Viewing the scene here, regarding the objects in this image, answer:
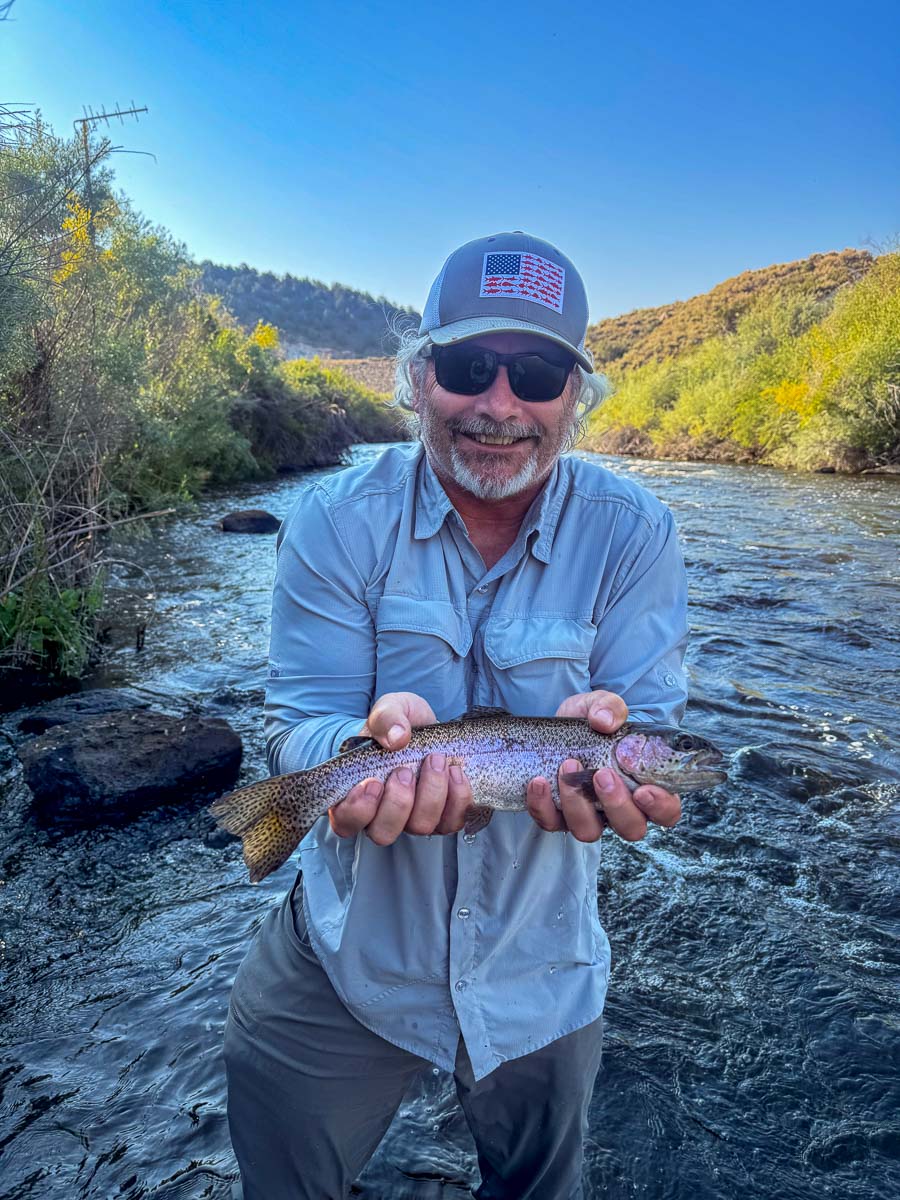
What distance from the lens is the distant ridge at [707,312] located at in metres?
84.5

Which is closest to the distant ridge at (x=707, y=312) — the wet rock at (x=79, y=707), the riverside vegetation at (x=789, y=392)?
the riverside vegetation at (x=789, y=392)

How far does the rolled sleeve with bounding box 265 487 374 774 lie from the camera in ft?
8.09

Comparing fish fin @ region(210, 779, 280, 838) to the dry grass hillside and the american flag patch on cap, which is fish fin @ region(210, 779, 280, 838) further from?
the dry grass hillside

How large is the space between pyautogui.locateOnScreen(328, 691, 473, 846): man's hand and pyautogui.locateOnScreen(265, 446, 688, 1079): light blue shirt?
126 mm

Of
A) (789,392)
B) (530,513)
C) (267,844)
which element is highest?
(789,392)

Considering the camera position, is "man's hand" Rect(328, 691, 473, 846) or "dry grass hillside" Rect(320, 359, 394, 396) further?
"dry grass hillside" Rect(320, 359, 394, 396)

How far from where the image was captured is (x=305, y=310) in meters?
179

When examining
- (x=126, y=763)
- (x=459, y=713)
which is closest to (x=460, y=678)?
(x=459, y=713)

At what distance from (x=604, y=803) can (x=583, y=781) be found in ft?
0.31

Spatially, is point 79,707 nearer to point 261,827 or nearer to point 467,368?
point 261,827

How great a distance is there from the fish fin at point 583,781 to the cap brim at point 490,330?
1413mm

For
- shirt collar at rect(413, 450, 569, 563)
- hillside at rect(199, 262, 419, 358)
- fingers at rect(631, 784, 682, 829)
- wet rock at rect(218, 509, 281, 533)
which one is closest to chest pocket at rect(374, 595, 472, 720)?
shirt collar at rect(413, 450, 569, 563)

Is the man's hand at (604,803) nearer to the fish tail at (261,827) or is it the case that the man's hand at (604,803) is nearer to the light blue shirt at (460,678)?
the light blue shirt at (460,678)

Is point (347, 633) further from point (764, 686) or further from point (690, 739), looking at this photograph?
point (764, 686)
